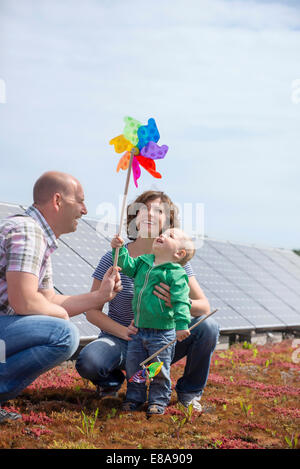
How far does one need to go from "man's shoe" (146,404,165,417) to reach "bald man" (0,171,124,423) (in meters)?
1.04

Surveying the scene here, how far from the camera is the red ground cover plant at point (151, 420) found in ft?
14.2

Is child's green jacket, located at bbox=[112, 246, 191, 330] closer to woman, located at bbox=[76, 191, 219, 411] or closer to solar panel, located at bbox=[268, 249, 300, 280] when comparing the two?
woman, located at bbox=[76, 191, 219, 411]

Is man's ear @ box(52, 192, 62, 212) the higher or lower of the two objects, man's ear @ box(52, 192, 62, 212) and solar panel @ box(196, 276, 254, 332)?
the higher

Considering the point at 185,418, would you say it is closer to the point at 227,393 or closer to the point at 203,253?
the point at 227,393

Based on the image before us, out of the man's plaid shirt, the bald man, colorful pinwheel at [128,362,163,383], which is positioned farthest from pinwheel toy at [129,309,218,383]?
the man's plaid shirt

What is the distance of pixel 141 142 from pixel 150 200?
948 millimetres

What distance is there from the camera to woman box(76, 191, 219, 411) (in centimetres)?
536

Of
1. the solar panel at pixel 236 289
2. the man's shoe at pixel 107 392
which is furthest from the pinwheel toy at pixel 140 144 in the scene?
the solar panel at pixel 236 289

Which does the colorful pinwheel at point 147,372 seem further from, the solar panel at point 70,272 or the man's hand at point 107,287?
the solar panel at point 70,272

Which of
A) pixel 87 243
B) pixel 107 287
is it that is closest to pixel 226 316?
pixel 87 243

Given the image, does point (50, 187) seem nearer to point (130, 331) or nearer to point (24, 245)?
point (24, 245)

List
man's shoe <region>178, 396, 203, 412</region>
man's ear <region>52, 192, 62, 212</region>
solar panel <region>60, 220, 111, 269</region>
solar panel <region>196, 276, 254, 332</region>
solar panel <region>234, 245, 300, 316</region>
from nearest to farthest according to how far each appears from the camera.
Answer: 1. man's ear <region>52, 192, 62, 212</region>
2. man's shoe <region>178, 396, 203, 412</region>
3. solar panel <region>60, 220, 111, 269</region>
4. solar panel <region>196, 276, 254, 332</region>
5. solar panel <region>234, 245, 300, 316</region>
